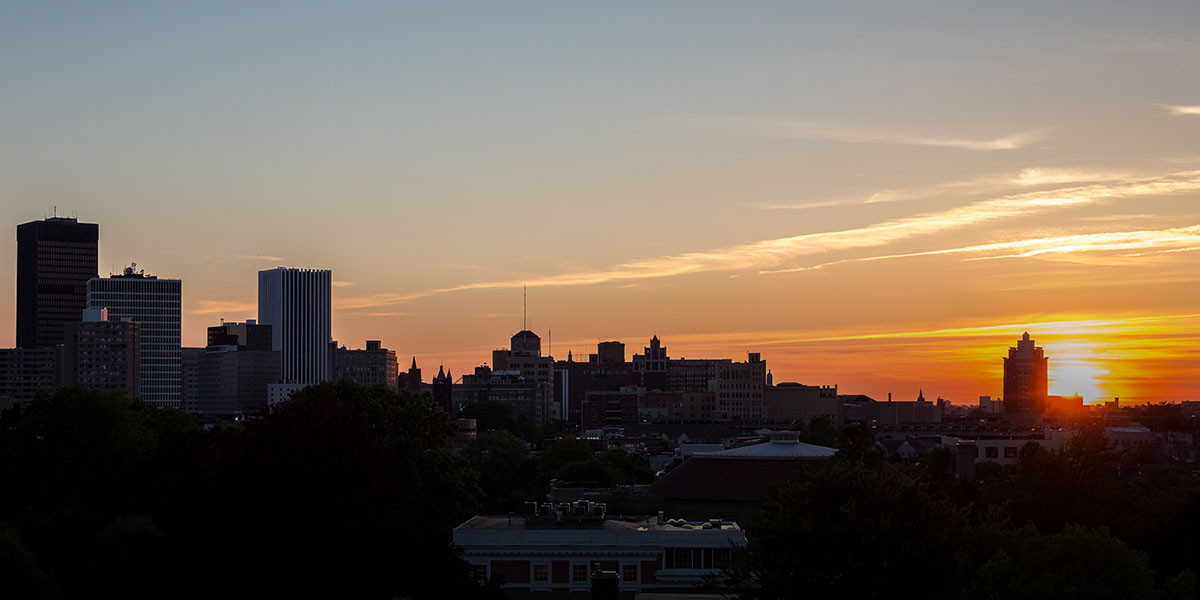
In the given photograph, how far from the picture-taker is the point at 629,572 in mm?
73938

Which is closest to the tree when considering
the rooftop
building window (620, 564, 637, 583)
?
building window (620, 564, 637, 583)

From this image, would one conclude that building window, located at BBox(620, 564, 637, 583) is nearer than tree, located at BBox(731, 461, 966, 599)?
No

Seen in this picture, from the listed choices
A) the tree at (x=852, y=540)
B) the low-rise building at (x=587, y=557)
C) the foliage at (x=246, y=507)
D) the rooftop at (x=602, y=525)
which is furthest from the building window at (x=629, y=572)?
the tree at (x=852, y=540)

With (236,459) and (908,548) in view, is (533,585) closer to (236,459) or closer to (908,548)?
(236,459)

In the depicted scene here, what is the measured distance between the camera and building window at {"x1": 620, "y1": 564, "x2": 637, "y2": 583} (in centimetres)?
7375

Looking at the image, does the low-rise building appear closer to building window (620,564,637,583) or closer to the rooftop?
building window (620,564,637,583)

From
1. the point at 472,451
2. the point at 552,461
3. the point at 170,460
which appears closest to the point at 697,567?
the point at 170,460

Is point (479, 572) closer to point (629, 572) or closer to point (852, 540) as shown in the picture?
point (629, 572)

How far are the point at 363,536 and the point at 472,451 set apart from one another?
393 ft

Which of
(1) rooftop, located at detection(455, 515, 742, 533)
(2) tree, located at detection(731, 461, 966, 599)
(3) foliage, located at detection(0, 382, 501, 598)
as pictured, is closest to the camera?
(2) tree, located at detection(731, 461, 966, 599)

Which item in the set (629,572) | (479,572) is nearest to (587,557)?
(629,572)

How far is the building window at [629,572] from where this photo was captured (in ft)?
242

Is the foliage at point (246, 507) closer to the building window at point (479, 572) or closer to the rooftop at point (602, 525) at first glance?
the building window at point (479, 572)

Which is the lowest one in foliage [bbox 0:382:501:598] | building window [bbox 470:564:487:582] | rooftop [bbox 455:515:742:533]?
building window [bbox 470:564:487:582]
